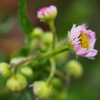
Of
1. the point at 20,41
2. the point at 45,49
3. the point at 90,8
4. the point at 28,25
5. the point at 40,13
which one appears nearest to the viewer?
the point at 40,13

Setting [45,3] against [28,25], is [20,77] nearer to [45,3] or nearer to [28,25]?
[28,25]

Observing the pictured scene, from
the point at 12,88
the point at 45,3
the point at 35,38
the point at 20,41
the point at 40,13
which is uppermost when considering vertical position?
the point at 45,3

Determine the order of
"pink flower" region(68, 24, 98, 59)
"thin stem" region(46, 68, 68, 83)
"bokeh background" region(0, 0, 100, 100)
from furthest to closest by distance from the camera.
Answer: "bokeh background" region(0, 0, 100, 100)
"thin stem" region(46, 68, 68, 83)
"pink flower" region(68, 24, 98, 59)

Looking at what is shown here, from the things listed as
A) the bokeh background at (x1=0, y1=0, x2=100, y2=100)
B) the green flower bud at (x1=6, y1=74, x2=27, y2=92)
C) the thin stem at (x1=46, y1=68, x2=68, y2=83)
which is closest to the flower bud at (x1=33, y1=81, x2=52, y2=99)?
the green flower bud at (x1=6, y1=74, x2=27, y2=92)

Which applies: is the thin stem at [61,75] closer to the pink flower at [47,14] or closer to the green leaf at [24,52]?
the green leaf at [24,52]

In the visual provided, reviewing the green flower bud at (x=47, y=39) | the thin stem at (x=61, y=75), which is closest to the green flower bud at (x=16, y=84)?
the thin stem at (x=61, y=75)

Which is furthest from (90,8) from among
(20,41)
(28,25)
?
(28,25)

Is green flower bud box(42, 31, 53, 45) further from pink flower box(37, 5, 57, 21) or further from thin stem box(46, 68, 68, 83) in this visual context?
pink flower box(37, 5, 57, 21)

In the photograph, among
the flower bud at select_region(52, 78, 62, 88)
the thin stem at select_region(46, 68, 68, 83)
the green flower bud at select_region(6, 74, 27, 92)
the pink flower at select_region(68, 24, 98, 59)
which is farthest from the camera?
the flower bud at select_region(52, 78, 62, 88)
